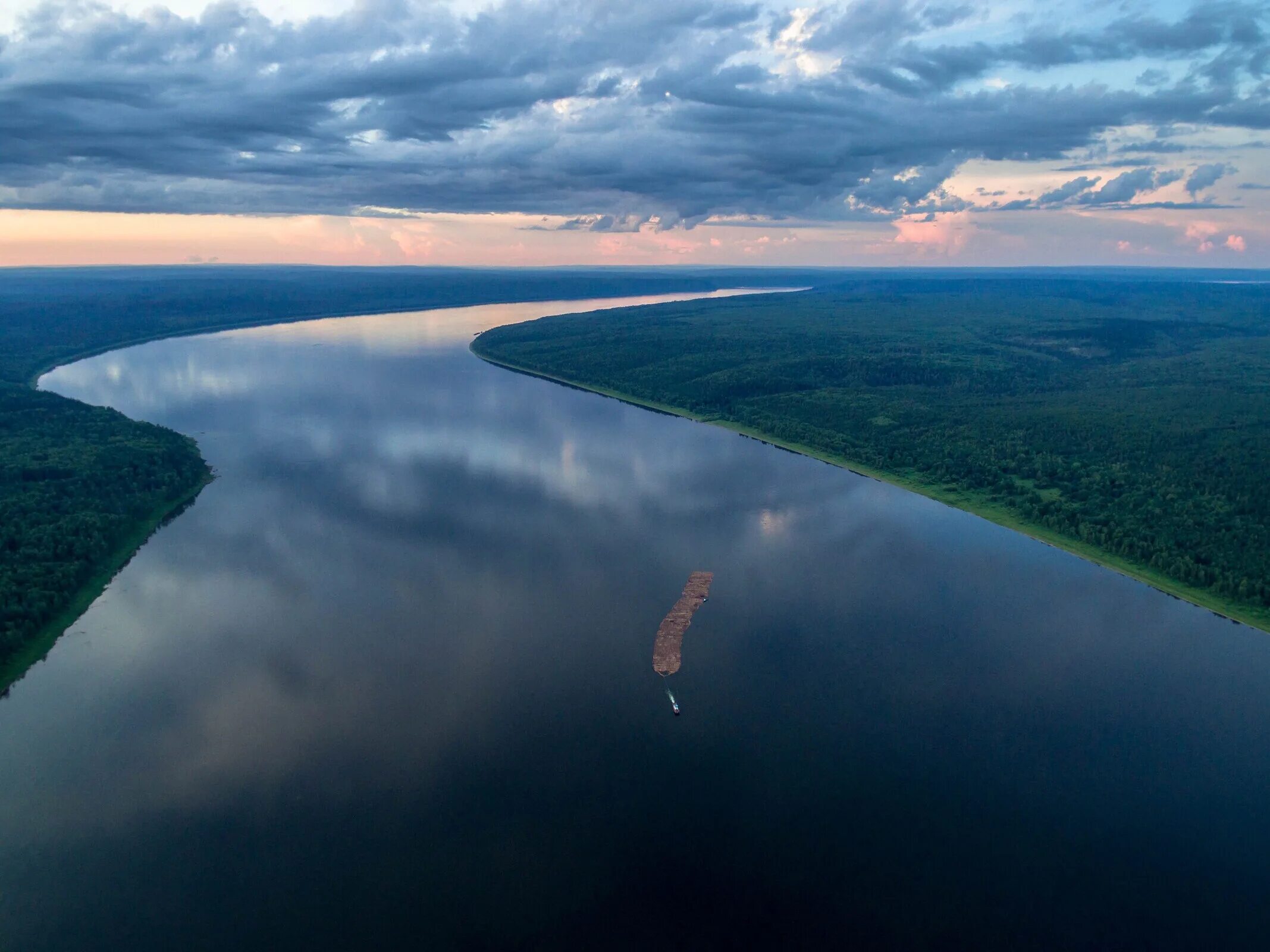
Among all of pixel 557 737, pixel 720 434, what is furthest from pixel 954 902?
pixel 720 434

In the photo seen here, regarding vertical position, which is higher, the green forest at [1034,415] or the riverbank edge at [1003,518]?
the green forest at [1034,415]

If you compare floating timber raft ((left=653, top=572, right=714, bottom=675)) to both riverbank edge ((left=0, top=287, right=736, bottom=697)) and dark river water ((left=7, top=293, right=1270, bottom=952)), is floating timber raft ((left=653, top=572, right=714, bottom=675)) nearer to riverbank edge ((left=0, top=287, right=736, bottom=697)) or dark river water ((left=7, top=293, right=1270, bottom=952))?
dark river water ((left=7, top=293, right=1270, bottom=952))

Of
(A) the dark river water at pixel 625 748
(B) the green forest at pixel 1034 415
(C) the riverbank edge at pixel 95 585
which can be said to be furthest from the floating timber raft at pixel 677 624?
(C) the riverbank edge at pixel 95 585

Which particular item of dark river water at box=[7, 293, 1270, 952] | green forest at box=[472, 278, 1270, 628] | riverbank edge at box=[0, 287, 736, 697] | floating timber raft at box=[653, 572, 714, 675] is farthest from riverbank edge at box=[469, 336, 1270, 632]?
riverbank edge at box=[0, 287, 736, 697]

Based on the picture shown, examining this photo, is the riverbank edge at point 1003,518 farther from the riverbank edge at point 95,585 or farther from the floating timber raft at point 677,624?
the riverbank edge at point 95,585

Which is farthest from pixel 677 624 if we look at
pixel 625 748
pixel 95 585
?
pixel 95 585
